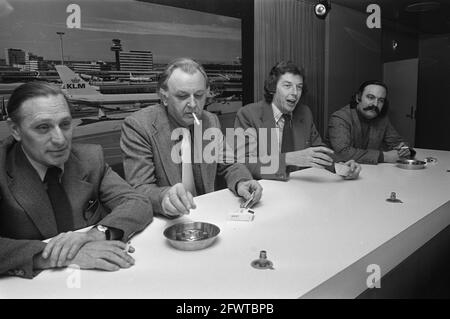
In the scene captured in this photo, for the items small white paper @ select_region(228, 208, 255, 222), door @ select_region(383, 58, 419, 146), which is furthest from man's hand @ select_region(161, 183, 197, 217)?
door @ select_region(383, 58, 419, 146)

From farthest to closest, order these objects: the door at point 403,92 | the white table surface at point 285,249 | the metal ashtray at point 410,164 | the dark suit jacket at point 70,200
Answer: the door at point 403,92 → the metal ashtray at point 410,164 → the dark suit jacket at point 70,200 → the white table surface at point 285,249

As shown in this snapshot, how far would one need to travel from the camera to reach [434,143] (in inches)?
247

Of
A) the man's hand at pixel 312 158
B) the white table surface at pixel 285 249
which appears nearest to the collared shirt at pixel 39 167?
the white table surface at pixel 285 249

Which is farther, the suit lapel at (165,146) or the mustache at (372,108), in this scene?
the mustache at (372,108)

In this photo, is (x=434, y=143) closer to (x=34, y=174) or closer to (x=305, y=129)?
(x=305, y=129)

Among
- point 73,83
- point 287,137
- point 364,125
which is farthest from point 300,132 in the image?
point 73,83

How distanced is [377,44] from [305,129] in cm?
344

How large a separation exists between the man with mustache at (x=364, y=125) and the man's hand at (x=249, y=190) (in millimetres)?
1224

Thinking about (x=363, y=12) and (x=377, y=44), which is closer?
(x=363, y=12)

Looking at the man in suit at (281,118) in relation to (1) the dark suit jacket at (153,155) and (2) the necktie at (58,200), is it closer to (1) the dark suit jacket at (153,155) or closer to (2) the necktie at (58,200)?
(1) the dark suit jacket at (153,155)

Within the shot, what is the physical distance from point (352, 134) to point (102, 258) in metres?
2.31

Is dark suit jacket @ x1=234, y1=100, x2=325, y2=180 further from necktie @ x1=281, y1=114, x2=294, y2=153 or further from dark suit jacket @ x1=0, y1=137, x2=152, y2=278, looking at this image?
dark suit jacket @ x1=0, y1=137, x2=152, y2=278

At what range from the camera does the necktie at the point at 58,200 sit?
1.29 meters
